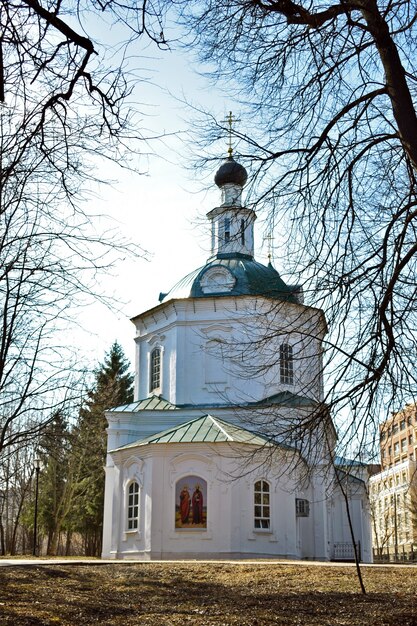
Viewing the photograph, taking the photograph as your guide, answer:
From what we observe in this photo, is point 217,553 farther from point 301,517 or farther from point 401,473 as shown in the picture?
point 401,473

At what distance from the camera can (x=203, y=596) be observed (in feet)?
40.1

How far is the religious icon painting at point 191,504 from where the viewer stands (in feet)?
84.6

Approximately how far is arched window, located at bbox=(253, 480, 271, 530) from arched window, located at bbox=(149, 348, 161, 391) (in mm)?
7479

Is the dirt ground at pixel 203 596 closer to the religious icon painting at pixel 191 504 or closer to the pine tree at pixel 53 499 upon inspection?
the religious icon painting at pixel 191 504

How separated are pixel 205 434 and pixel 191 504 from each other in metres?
2.49

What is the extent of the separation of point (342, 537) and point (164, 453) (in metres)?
10.5

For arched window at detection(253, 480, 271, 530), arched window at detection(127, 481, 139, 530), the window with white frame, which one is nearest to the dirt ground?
arched window at detection(253, 480, 271, 530)

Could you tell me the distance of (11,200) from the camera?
7.95 metres

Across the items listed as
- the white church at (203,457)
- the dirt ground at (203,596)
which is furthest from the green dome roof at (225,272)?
the dirt ground at (203,596)

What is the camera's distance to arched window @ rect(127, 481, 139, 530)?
89.9ft

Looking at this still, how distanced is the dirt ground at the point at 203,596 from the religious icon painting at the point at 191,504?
8052 mm

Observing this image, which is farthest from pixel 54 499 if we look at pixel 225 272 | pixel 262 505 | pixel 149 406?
pixel 262 505

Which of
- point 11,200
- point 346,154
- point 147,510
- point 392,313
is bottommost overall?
point 147,510

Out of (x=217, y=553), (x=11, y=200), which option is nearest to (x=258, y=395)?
(x=217, y=553)
